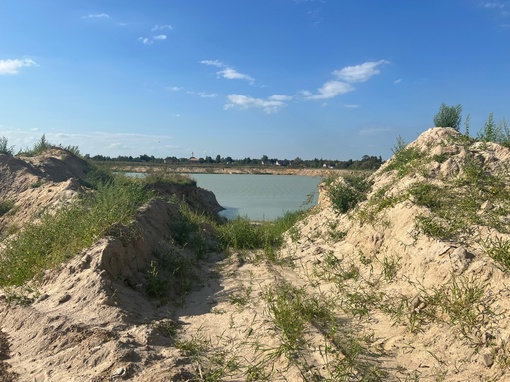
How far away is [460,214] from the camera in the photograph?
609cm

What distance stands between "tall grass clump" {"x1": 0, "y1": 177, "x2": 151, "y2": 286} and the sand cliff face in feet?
1.13

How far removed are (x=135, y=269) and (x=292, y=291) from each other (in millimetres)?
2337

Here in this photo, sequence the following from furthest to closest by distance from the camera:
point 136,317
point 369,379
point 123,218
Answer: point 123,218 < point 136,317 < point 369,379

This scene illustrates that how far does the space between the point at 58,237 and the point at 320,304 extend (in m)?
4.52

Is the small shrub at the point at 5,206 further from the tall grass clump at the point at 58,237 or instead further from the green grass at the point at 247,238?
the green grass at the point at 247,238

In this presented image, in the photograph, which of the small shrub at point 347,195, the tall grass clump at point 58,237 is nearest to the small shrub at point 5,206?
the tall grass clump at point 58,237

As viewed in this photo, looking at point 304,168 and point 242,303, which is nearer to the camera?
point 242,303

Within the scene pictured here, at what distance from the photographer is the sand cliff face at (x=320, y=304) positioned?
13.1 ft

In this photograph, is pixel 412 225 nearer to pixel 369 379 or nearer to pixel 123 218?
pixel 369 379

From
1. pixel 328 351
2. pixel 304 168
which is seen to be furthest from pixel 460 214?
pixel 304 168

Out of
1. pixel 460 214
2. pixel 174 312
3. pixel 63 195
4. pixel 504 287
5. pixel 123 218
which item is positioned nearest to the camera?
pixel 504 287

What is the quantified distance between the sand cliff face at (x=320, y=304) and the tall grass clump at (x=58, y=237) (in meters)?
0.34

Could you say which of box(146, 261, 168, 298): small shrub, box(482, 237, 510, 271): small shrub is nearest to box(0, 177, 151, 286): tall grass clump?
box(146, 261, 168, 298): small shrub

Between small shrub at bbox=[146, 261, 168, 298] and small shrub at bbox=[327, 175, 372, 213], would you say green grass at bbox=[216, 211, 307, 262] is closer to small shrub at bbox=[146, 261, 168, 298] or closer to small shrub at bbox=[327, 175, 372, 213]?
small shrub at bbox=[327, 175, 372, 213]
